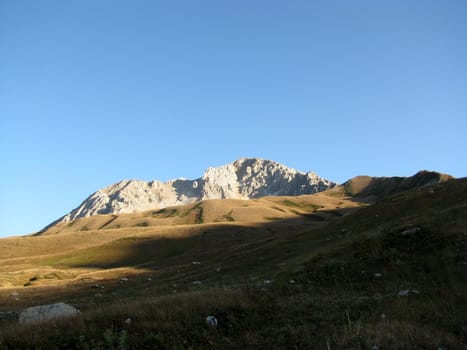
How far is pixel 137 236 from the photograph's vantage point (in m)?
123

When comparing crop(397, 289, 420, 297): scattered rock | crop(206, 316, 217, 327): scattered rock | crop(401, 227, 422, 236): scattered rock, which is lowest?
crop(397, 289, 420, 297): scattered rock

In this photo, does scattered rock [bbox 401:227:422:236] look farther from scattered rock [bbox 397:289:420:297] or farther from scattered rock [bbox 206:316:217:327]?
scattered rock [bbox 206:316:217:327]

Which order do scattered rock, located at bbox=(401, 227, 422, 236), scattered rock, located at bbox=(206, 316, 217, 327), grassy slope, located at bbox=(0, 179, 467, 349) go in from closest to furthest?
1. grassy slope, located at bbox=(0, 179, 467, 349)
2. scattered rock, located at bbox=(206, 316, 217, 327)
3. scattered rock, located at bbox=(401, 227, 422, 236)

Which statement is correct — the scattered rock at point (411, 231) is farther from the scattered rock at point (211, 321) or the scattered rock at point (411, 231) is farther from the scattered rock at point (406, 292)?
the scattered rock at point (211, 321)

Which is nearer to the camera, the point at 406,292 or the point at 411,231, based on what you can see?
the point at 406,292

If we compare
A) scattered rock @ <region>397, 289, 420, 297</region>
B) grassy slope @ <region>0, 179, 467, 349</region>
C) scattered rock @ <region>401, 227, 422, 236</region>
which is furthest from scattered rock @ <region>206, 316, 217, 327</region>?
scattered rock @ <region>401, 227, 422, 236</region>

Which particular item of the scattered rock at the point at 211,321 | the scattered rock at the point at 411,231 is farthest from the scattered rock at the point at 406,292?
the scattered rock at the point at 411,231

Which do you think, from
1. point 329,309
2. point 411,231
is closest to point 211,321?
point 329,309

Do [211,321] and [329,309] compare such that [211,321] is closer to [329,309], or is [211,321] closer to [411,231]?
[329,309]

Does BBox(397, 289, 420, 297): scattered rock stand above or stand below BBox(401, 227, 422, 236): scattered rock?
below

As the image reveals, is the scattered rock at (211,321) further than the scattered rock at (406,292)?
No

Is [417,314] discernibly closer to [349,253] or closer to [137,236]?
[349,253]

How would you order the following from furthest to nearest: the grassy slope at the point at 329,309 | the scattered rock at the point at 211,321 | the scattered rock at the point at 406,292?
the scattered rock at the point at 406,292 < the scattered rock at the point at 211,321 < the grassy slope at the point at 329,309

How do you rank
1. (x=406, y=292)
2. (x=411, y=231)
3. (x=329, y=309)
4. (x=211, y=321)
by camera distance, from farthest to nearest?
(x=411, y=231) → (x=406, y=292) → (x=329, y=309) → (x=211, y=321)
